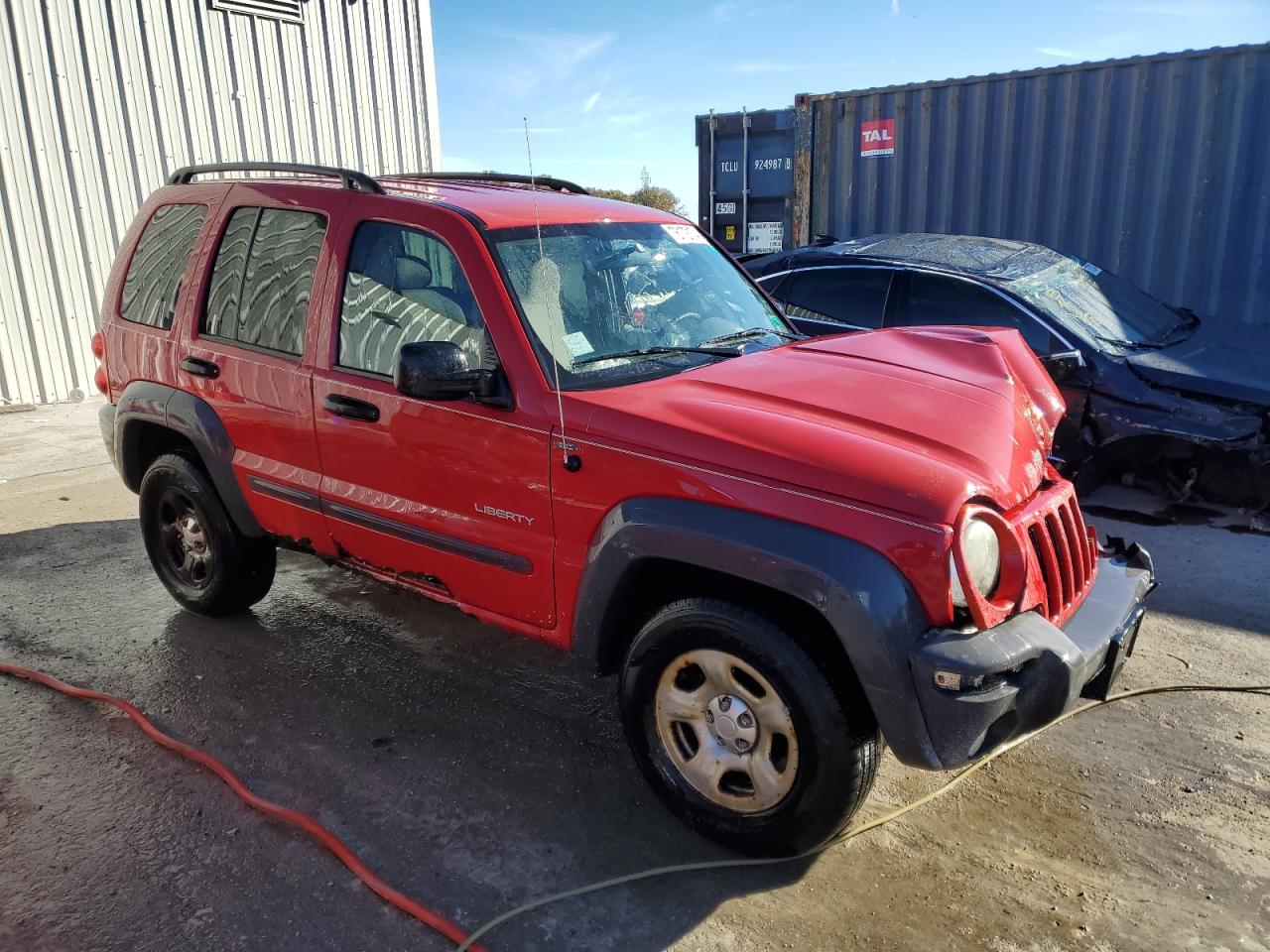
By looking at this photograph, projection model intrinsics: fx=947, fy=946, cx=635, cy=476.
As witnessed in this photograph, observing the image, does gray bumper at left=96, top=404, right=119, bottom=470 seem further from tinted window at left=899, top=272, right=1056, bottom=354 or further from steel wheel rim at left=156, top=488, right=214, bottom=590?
tinted window at left=899, top=272, right=1056, bottom=354

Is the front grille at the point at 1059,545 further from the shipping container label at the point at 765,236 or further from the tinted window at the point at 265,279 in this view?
the shipping container label at the point at 765,236

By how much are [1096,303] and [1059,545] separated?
13.0 feet

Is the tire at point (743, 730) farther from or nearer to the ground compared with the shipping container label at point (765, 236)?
nearer to the ground

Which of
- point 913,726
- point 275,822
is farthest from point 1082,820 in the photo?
point 275,822

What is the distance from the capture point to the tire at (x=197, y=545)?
4215 millimetres

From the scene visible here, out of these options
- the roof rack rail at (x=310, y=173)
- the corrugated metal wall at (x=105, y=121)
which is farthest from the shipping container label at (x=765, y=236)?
the roof rack rail at (x=310, y=173)

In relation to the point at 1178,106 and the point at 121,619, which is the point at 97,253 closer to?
the point at 121,619

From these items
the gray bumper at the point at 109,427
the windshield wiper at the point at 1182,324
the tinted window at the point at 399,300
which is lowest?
the gray bumper at the point at 109,427

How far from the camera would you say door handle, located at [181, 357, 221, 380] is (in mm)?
3930

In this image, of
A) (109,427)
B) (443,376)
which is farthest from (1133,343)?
(109,427)

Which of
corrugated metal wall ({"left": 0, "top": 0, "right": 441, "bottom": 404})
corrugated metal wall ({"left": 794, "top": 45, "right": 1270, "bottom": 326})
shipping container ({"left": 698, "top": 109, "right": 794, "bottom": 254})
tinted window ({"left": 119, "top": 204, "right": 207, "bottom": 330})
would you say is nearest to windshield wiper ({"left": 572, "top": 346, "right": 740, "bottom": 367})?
tinted window ({"left": 119, "top": 204, "right": 207, "bottom": 330})

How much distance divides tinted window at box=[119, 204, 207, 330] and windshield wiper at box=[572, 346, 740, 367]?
214cm

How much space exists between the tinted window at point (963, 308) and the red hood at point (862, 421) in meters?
2.40

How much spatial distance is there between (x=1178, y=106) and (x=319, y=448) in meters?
8.27
